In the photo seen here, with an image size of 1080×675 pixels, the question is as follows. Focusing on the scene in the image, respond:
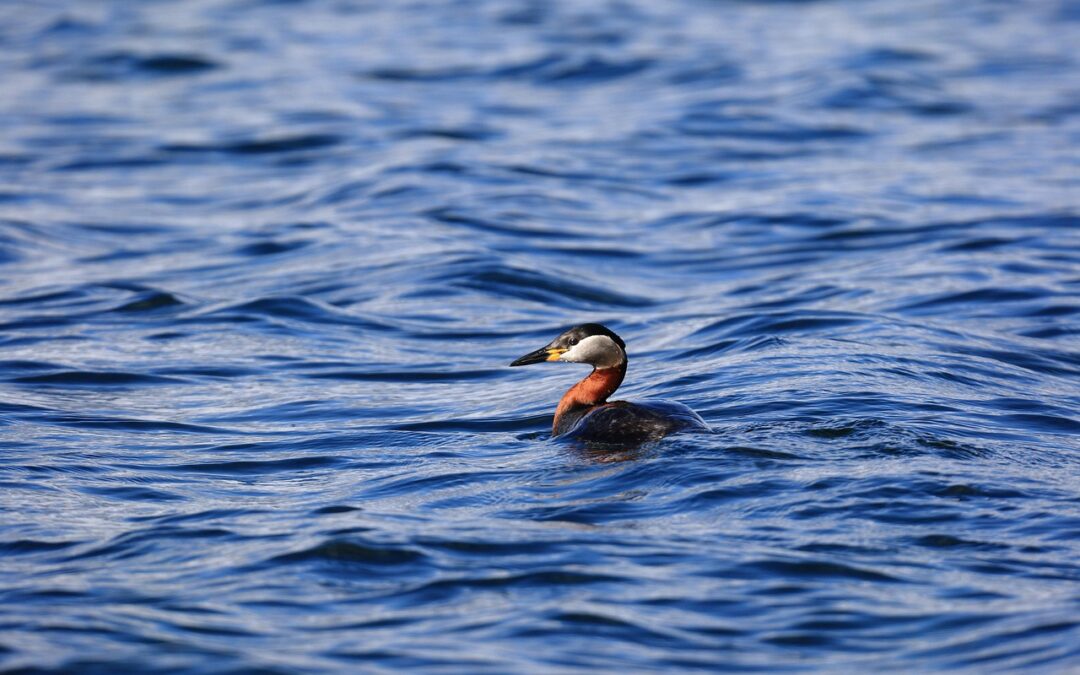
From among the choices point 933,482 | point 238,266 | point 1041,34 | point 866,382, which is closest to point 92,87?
point 238,266

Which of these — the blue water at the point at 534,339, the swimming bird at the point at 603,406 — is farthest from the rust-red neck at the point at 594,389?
the blue water at the point at 534,339

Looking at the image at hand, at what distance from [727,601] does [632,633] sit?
55 cm

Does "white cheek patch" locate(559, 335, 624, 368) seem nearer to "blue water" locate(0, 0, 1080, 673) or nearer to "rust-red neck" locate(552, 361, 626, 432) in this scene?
"rust-red neck" locate(552, 361, 626, 432)

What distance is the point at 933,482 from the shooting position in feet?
27.3

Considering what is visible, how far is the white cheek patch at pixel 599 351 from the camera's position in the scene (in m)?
10.2

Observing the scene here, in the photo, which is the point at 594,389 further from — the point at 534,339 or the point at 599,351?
the point at 534,339

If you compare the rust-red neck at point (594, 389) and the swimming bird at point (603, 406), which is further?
the rust-red neck at point (594, 389)

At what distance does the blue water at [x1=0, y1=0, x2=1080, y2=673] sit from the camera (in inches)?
277

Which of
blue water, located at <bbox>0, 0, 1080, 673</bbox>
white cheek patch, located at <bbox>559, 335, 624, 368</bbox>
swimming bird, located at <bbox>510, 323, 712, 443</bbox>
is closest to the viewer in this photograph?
blue water, located at <bbox>0, 0, 1080, 673</bbox>

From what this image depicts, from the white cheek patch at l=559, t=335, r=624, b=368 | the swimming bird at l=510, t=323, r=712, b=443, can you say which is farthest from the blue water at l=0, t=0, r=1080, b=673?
the white cheek patch at l=559, t=335, r=624, b=368

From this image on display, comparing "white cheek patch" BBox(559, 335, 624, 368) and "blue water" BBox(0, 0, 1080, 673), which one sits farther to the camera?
"white cheek patch" BBox(559, 335, 624, 368)

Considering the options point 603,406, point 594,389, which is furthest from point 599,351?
point 603,406

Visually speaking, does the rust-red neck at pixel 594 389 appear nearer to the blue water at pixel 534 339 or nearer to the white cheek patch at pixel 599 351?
the white cheek patch at pixel 599 351

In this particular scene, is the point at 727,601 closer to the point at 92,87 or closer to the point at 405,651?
the point at 405,651
